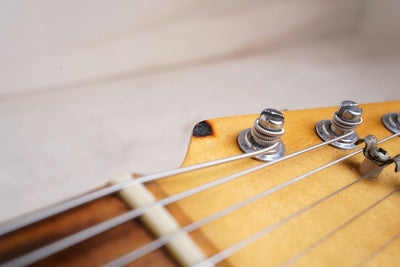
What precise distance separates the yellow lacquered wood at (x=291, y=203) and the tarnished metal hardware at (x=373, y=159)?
0.02 metres

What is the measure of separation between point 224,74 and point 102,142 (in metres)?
0.74

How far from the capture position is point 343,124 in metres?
0.76

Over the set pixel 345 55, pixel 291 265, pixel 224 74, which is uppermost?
pixel 224 74

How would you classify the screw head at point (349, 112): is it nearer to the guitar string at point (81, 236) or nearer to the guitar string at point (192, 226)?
the guitar string at point (192, 226)

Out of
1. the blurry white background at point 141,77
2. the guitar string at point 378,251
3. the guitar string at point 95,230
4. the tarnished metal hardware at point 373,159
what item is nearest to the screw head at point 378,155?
the tarnished metal hardware at point 373,159

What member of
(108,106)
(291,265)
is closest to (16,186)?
(108,106)

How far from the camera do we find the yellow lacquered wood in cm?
57

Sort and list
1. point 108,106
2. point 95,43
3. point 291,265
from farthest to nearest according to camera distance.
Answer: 1. point 95,43
2. point 108,106
3. point 291,265

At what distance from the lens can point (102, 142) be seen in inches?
47.2

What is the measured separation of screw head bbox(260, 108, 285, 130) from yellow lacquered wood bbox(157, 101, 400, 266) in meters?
0.09

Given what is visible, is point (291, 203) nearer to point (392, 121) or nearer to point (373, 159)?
point (373, 159)

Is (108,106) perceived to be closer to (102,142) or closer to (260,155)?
(102,142)

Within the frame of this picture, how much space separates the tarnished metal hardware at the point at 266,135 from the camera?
26.6 inches

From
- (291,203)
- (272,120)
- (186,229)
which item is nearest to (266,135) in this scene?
(272,120)
